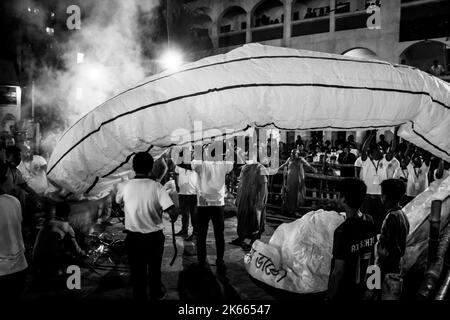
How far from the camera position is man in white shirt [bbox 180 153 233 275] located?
214 inches

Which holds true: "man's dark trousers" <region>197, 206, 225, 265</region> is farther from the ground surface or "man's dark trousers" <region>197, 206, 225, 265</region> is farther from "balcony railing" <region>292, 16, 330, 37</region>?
"balcony railing" <region>292, 16, 330, 37</region>

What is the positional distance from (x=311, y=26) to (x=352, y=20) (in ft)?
8.40

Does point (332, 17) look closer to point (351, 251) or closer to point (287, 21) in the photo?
point (287, 21)

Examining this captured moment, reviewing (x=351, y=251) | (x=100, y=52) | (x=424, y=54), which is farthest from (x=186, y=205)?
(x=424, y=54)

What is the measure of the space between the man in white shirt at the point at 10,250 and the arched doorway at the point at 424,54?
62.8ft

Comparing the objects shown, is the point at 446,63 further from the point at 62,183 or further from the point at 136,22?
the point at 62,183

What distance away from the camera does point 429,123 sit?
3793 millimetres

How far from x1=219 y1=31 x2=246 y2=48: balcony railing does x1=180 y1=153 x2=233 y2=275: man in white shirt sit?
20129mm

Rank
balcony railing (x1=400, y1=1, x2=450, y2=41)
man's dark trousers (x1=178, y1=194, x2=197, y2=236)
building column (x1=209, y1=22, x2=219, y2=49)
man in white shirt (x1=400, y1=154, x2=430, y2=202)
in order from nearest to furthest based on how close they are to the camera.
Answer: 1. man's dark trousers (x1=178, y1=194, x2=197, y2=236)
2. man in white shirt (x1=400, y1=154, x2=430, y2=202)
3. balcony railing (x1=400, y1=1, x2=450, y2=41)
4. building column (x1=209, y1=22, x2=219, y2=49)

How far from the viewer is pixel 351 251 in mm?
2717

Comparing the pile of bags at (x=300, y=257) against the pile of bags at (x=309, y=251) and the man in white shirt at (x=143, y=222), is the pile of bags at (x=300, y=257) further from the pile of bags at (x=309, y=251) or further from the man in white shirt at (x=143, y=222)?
the man in white shirt at (x=143, y=222)

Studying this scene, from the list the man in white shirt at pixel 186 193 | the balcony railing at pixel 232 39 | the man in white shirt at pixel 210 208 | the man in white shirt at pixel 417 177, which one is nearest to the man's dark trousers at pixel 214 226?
the man in white shirt at pixel 210 208

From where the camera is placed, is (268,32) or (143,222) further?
(268,32)

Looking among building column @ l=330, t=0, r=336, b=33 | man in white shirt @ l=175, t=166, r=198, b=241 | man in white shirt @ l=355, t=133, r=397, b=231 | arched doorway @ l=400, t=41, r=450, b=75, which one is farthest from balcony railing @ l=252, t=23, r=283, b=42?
man in white shirt @ l=175, t=166, r=198, b=241
